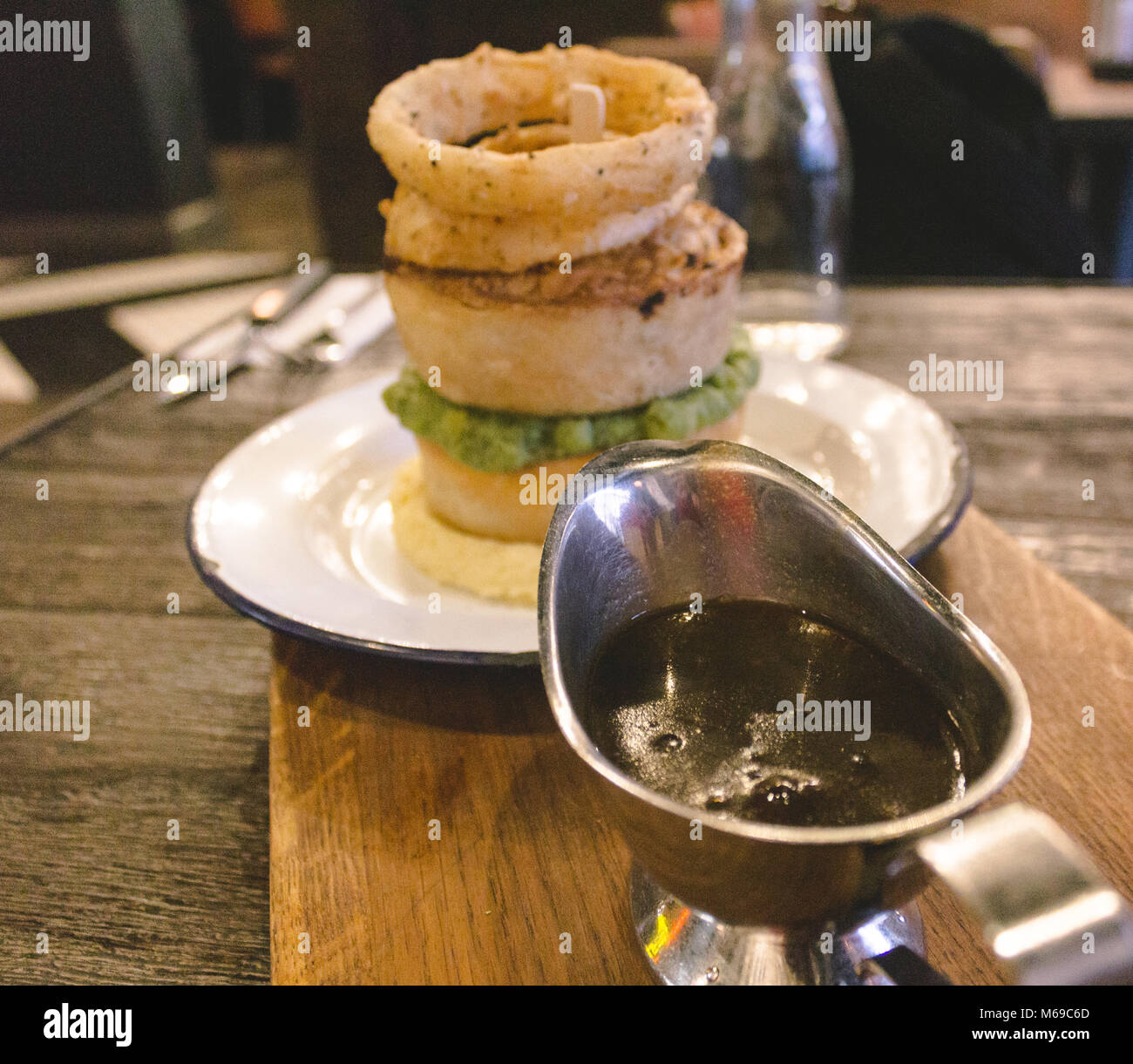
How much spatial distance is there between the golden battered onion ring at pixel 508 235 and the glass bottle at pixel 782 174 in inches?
38.9

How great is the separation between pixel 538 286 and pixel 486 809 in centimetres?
74

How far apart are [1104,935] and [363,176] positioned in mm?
6020

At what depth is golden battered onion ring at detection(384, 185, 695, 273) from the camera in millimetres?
1366

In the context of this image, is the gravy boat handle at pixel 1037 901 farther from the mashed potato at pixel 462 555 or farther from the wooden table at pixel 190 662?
the mashed potato at pixel 462 555

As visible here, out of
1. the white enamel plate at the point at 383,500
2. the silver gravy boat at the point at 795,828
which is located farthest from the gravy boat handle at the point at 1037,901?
the white enamel plate at the point at 383,500

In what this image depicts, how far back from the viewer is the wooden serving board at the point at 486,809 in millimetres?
895

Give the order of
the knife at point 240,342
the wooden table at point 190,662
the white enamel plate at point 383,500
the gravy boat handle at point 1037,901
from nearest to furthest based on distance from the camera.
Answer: the gravy boat handle at point 1037,901, the wooden table at point 190,662, the white enamel plate at point 383,500, the knife at point 240,342

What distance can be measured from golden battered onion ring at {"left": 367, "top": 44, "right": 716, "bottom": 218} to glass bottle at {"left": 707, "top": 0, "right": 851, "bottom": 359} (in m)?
0.79

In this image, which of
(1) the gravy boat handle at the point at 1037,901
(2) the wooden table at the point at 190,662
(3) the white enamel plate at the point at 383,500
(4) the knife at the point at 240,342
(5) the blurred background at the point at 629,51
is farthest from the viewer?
(5) the blurred background at the point at 629,51

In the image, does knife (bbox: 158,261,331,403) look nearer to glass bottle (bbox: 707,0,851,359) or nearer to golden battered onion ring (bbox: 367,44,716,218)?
golden battered onion ring (bbox: 367,44,716,218)

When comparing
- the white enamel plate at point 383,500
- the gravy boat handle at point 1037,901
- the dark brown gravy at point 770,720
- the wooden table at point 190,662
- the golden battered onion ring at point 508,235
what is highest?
the golden battered onion ring at point 508,235

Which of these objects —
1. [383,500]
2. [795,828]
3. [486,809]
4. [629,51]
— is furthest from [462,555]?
[629,51]

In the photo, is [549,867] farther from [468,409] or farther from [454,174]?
[454,174]

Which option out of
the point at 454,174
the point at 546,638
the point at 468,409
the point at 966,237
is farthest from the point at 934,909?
the point at 966,237
